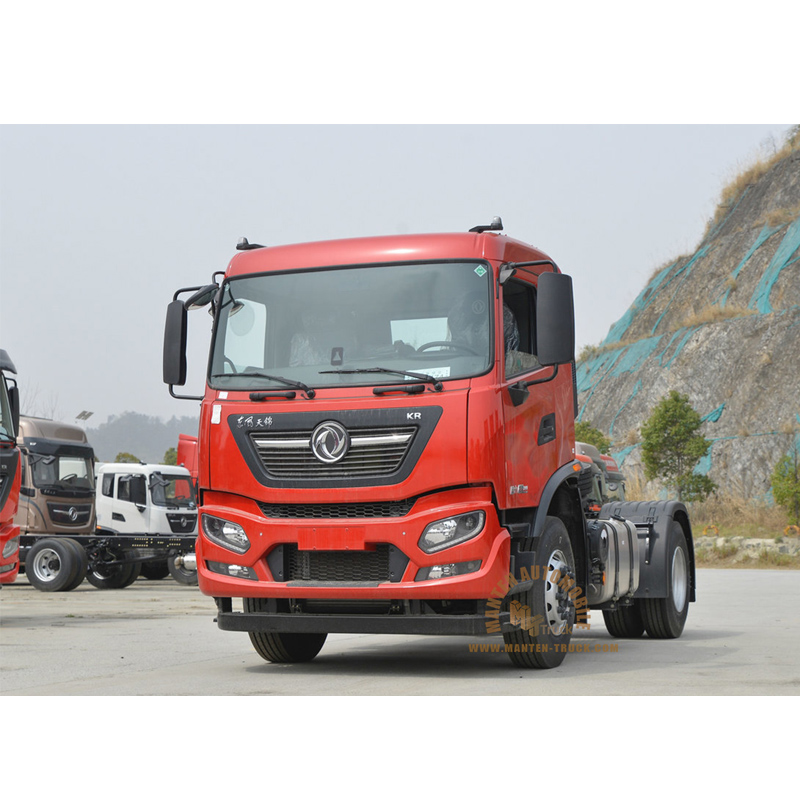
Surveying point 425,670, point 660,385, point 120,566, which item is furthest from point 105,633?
point 660,385

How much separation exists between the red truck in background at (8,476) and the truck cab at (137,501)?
432 inches

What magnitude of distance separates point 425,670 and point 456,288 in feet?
9.28

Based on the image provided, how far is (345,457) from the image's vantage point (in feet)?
25.4

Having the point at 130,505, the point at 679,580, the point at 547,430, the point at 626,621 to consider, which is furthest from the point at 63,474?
the point at 547,430

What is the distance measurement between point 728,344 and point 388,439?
124 feet

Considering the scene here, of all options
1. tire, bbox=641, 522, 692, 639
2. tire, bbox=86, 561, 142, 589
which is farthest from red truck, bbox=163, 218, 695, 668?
tire, bbox=86, 561, 142, 589

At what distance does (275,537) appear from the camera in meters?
7.88

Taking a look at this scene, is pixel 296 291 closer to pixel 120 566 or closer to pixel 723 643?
pixel 723 643

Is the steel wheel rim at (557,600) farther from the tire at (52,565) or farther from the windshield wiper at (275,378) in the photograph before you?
the tire at (52,565)

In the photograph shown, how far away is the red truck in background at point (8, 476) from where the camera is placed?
12.9 meters

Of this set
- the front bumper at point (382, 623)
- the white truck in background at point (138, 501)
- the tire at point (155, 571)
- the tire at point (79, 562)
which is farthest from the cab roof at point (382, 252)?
the tire at point (155, 571)

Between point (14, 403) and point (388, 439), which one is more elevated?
point (14, 403)

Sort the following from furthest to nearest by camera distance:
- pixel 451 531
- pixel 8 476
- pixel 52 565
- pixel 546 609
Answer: pixel 52 565, pixel 8 476, pixel 546 609, pixel 451 531

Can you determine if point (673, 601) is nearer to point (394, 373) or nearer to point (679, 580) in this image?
point (679, 580)
